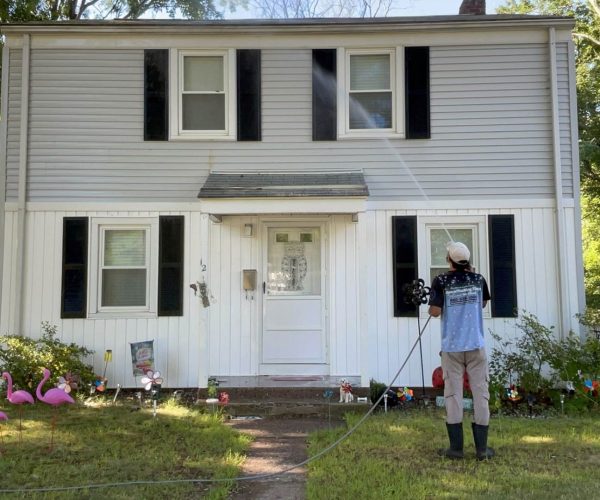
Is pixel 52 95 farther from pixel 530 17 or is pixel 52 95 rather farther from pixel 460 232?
pixel 530 17

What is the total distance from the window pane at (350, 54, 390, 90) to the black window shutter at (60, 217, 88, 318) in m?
4.31

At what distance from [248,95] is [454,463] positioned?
536 cm

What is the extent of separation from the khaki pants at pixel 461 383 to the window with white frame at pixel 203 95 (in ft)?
14.7

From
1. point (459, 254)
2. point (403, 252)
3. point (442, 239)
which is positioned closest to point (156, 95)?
point (403, 252)

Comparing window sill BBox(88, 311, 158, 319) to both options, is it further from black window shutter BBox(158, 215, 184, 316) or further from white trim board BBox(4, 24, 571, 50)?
white trim board BBox(4, 24, 571, 50)

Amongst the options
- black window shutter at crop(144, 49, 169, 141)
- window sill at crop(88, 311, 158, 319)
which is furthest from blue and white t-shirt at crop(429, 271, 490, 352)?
black window shutter at crop(144, 49, 169, 141)

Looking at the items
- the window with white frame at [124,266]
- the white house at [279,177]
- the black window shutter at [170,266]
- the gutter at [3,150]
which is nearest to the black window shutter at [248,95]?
the white house at [279,177]

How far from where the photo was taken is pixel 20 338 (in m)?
6.68

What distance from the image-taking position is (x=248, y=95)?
7316 mm

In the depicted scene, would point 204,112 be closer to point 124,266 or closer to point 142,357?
point 124,266

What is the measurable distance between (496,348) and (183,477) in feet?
15.2

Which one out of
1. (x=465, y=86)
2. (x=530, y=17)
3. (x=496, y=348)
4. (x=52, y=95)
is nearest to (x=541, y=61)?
(x=530, y=17)

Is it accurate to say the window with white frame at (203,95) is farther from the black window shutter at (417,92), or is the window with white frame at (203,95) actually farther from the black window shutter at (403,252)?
the black window shutter at (403,252)

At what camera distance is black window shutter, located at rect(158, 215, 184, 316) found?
7.13 m
